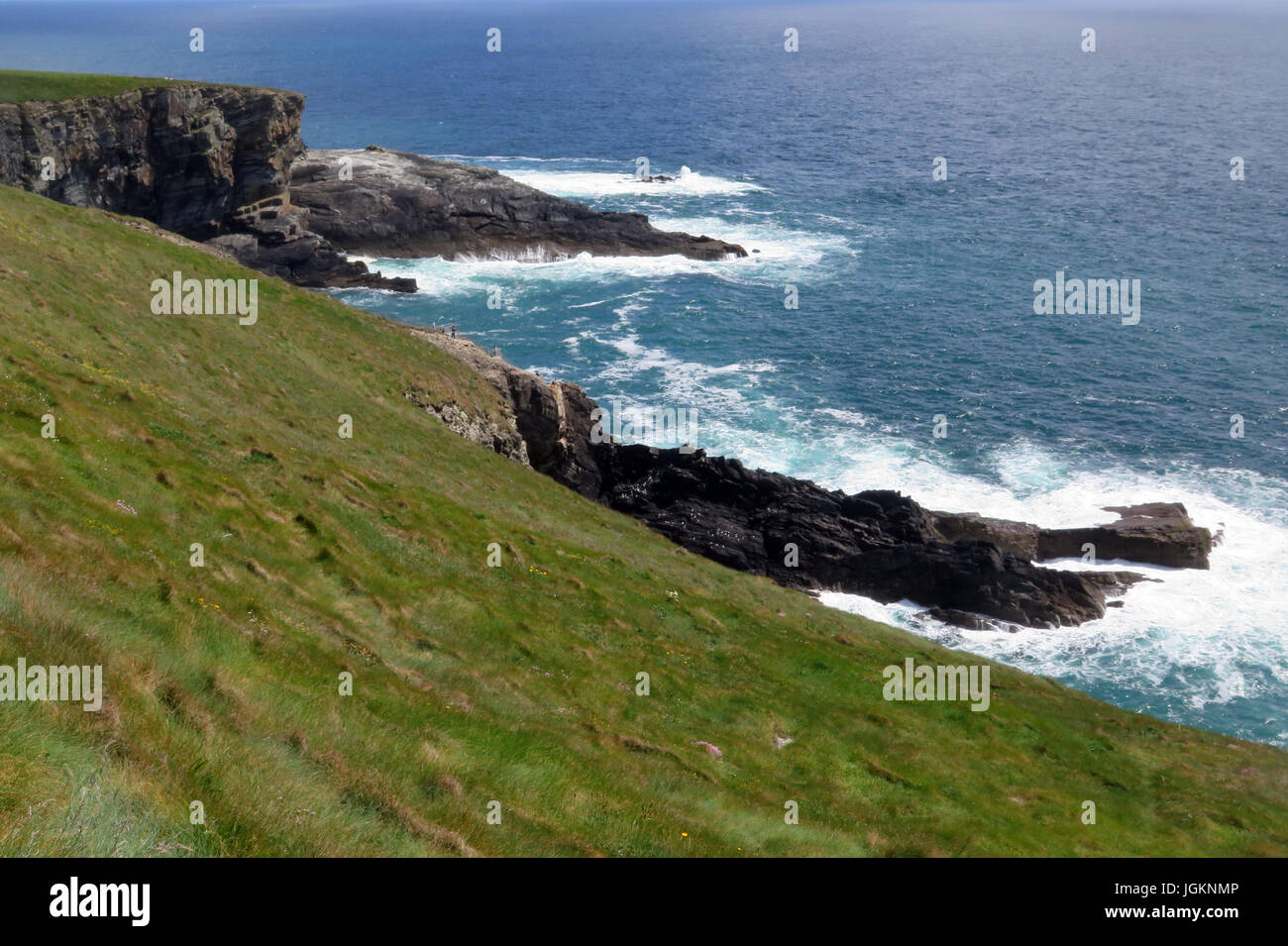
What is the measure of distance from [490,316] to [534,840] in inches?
3094

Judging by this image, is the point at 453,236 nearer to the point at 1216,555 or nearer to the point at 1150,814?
the point at 1216,555

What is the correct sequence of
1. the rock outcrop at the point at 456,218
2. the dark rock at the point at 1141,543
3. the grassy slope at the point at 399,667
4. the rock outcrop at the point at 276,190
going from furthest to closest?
the rock outcrop at the point at 456,218, the rock outcrop at the point at 276,190, the dark rock at the point at 1141,543, the grassy slope at the point at 399,667

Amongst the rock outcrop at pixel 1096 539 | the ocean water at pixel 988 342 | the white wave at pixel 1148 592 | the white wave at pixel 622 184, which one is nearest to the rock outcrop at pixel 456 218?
the ocean water at pixel 988 342

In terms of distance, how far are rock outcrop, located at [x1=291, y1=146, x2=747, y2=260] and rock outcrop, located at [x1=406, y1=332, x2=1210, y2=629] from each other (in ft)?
167

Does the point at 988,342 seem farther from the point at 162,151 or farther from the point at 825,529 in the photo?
the point at 162,151

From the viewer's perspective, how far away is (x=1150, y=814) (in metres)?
26.6

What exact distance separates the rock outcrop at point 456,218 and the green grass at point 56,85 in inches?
788

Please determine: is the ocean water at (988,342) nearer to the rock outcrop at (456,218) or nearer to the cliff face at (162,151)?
the rock outcrop at (456,218)

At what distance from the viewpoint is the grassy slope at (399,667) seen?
1207 centimetres

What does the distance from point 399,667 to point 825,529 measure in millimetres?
38859

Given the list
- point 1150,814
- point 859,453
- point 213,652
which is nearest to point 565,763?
point 213,652

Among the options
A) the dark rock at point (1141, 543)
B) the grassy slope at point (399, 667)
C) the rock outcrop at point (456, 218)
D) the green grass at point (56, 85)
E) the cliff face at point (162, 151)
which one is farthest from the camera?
the rock outcrop at point (456, 218)

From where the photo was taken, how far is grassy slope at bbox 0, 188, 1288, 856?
12.1 meters
